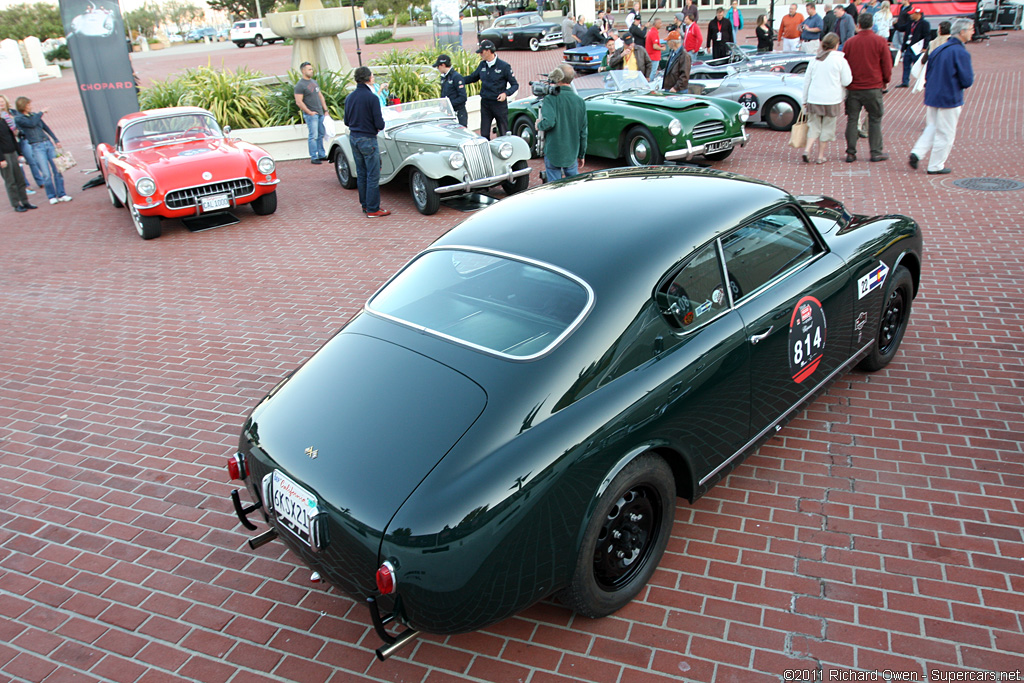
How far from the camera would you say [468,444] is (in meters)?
2.77

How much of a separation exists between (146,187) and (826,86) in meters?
9.14

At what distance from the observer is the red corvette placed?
922 centimetres

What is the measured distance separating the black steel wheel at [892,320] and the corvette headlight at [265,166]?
26.4 feet

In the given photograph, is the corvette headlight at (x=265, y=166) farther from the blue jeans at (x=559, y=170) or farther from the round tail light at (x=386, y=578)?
the round tail light at (x=386, y=578)

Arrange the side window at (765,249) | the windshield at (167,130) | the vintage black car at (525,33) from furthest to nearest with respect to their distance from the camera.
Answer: the vintage black car at (525,33)
the windshield at (167,130)
the side window at (765,249)

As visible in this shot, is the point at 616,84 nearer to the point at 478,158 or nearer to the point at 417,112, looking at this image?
the point at 417,112

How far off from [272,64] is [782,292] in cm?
3280

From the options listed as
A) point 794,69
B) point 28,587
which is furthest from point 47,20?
point 28,587

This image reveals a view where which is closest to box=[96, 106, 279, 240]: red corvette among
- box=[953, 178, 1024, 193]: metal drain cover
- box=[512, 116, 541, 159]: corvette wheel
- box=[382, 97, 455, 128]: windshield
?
box=[382, 97, 455, 128]: windshield

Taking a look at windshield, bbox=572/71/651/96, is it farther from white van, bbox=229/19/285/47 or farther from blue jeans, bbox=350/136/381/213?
white van, bbox=229/19/285/47

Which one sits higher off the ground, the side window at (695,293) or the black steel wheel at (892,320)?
the side window at (695,293)

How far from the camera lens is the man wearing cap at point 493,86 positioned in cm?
1131

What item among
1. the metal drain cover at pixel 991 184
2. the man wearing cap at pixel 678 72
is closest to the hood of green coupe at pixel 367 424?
the metal drain cover at pixel 991 184

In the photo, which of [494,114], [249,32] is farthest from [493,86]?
[249,32]
